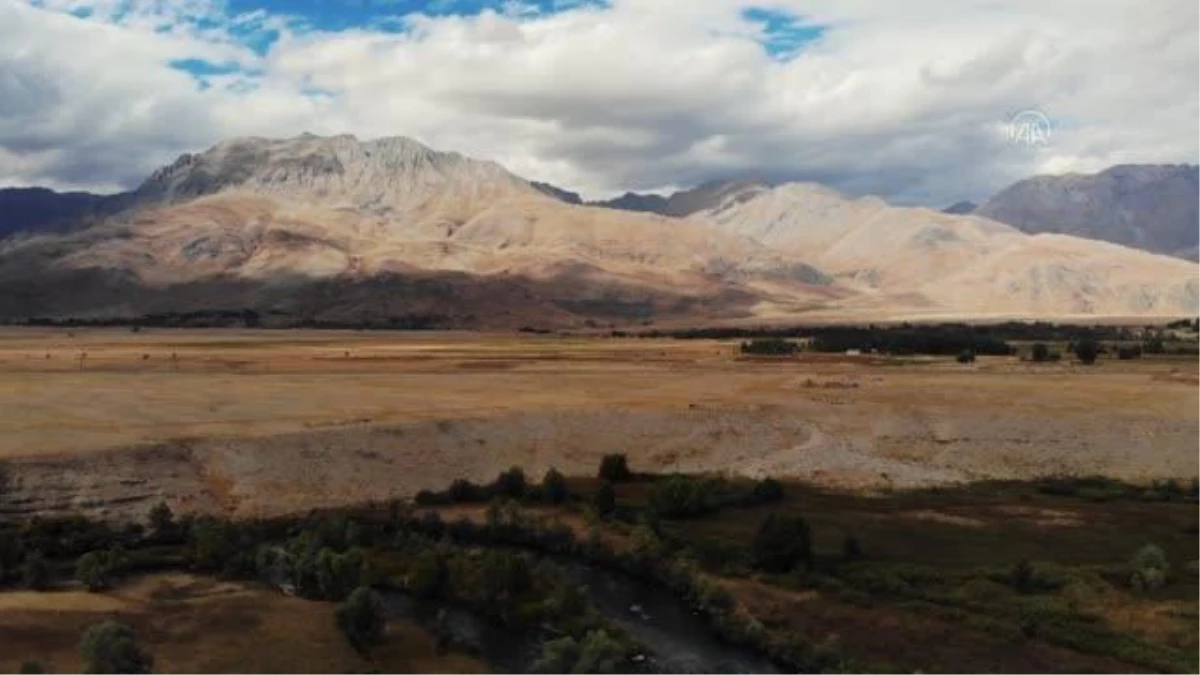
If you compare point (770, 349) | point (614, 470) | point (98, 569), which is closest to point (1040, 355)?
point (770, 349)

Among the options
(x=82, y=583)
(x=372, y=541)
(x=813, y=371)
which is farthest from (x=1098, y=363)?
(x=82, y=583)

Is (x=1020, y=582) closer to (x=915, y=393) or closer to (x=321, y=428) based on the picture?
(x=321, y=428)

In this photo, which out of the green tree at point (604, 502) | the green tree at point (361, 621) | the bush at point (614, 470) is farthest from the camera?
the bush at point (614, 470)

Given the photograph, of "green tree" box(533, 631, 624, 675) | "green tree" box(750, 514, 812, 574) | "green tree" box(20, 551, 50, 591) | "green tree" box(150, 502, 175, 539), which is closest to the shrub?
"green tree" box(750, 514, 812, 574)

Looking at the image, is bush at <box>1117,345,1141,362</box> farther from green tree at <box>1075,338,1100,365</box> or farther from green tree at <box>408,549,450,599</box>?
green tree at <box>408,549,450,599</box>

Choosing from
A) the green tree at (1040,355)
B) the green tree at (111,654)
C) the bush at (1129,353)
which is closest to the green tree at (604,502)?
the green tree at (111,654)

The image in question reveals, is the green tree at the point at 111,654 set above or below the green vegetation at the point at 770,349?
below

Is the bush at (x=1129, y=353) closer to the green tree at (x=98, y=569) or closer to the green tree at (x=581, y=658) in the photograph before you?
the green tree at (x=581, y=658)

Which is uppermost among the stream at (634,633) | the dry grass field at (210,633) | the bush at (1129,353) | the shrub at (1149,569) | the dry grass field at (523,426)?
the bush at (1129,353)
